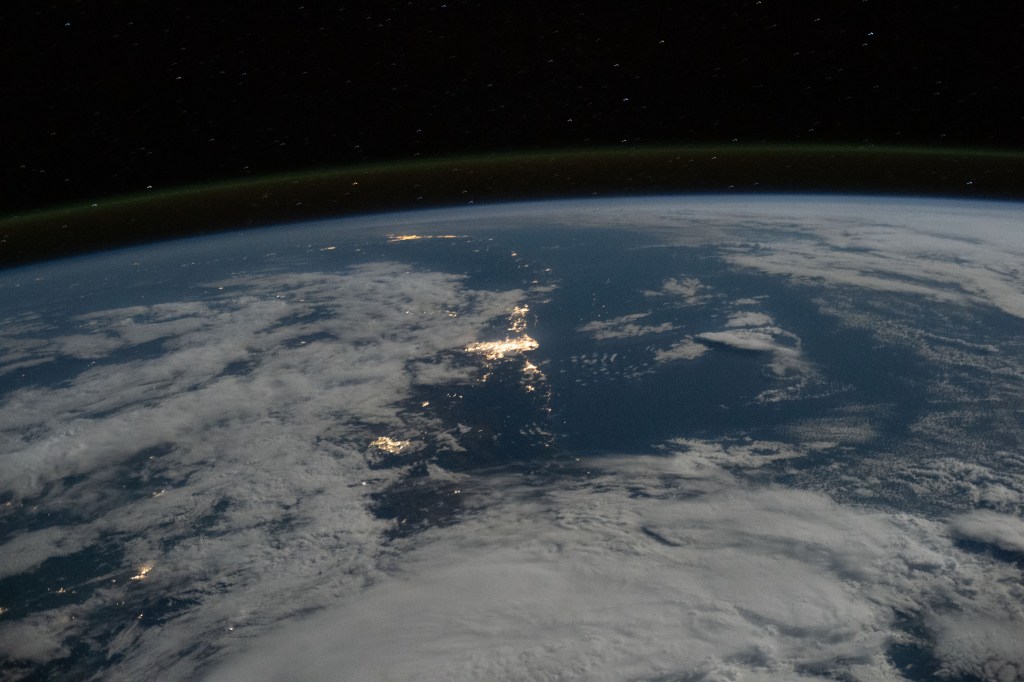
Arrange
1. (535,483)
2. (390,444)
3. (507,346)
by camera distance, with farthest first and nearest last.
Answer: (507,346) → (390,444) → (535,483)

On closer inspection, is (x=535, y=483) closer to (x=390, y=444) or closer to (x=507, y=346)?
(x=390, y=444)

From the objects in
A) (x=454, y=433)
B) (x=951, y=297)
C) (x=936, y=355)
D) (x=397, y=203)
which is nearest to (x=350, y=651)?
(x=454, y=433)

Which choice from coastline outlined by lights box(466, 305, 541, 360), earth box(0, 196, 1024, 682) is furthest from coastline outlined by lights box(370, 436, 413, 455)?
coastline outlined by lights box(466, 305, 541, 360)

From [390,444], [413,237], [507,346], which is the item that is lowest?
[390,444]

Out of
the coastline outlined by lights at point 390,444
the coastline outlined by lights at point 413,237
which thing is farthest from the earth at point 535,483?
the coastline outlined by lights at point 413,237

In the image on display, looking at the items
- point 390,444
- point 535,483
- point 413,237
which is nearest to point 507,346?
point 390,444

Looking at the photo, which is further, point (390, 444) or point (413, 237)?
point (413, 237)

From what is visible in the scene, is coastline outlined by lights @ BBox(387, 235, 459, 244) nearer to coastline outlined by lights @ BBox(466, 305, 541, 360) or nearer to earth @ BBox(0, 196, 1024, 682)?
earth @ BBox(0, 196, 1024, 682)

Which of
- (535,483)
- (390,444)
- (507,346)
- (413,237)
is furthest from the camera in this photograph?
(413,237)

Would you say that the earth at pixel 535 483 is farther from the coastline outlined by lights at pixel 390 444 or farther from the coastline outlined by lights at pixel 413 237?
the coastline outlined by lights at pixel 413 237

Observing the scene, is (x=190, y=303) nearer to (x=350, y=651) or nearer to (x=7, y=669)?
(x=7, y=669)
